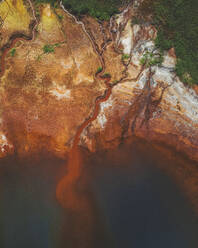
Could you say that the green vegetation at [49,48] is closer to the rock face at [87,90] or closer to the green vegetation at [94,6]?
the rock face at [87,90]

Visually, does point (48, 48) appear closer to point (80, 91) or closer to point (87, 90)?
point (80, 91)

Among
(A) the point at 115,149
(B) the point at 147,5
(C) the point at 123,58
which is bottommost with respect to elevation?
(A) the point at 115,149

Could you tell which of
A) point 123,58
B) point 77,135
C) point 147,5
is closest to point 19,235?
point 77,135

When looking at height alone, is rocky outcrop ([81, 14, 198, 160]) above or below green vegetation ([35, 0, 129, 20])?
below

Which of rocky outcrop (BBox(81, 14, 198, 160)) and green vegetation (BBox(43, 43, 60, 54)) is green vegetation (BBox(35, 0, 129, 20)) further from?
green vegetation (BBox(43, 43, 60, 54))

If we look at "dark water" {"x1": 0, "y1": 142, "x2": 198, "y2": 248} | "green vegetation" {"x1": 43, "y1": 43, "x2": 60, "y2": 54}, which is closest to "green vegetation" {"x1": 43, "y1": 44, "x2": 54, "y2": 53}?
"green vegetation" {"x1": 43, "y1": 43, "x2": 60, "y2": 54}

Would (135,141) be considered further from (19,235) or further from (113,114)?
(19,235)
